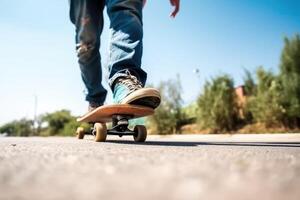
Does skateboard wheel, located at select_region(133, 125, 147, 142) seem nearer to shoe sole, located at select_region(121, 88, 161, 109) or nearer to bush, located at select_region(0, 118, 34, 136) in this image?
shoe sole, located at select_region(121, 88, 161, 109)

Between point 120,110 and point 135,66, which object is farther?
point 135,66

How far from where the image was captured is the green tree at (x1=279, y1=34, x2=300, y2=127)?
1184 cm

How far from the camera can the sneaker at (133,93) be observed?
1.84m

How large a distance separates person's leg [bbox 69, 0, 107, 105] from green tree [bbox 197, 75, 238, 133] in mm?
11169

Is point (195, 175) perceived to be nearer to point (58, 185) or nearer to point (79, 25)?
point (58, 185)

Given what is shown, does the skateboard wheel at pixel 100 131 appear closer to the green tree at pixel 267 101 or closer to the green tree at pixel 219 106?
the green tree at pixel 267 101

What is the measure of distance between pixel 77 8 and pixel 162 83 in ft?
51.5

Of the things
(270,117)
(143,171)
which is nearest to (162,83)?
(270,117)

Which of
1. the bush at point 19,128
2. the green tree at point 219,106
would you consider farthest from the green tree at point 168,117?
the bush at point 19,128

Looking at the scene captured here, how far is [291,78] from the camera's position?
12.3 meters

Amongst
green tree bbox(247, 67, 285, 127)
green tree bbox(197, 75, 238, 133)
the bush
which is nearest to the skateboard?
Result: green tree bbox(247, 67, 285, 127)

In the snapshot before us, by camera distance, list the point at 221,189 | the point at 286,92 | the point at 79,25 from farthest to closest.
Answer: the point at 286,92 < the point at 79,25 < the point at 221,189

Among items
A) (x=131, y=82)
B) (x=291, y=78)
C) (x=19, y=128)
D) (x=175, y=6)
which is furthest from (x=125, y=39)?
(x=19, y=128)

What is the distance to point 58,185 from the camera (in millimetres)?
385
